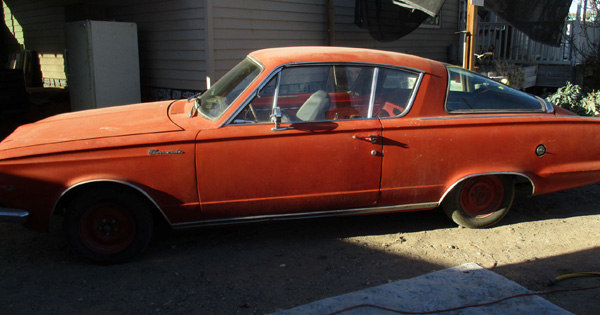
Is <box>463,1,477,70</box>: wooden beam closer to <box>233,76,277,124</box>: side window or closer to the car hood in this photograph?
<box>233,76,277,124</box>: side window

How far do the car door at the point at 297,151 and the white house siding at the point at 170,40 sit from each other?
428 centimetres

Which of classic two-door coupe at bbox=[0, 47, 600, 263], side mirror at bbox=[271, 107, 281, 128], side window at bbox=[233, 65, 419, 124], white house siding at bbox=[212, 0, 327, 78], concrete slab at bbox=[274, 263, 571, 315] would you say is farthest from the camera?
white house siding at bbox=[212, 0, 327, 78]

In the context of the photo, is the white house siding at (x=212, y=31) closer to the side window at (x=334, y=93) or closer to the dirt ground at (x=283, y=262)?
the side window at (x=334, y=93)

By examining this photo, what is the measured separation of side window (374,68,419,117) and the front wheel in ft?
3.15

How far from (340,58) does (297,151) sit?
0.91 metres

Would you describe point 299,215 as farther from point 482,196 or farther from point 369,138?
point 482,196

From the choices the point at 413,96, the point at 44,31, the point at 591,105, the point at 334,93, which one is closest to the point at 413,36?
the point at 591,105

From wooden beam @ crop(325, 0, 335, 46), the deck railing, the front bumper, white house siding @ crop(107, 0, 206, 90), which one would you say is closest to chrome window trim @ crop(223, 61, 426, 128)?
the front bumper

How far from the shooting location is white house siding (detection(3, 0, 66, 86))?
11.9 meters

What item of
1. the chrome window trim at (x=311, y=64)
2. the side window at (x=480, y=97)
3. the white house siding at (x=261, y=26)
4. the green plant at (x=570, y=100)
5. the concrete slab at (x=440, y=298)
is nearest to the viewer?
the concrete slab at (x=440, y=298)

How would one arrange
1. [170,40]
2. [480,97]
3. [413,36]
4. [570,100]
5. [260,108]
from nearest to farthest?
[260,108], [480,97], [570,100], [170,40], [413,36]

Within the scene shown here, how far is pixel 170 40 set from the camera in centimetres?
859

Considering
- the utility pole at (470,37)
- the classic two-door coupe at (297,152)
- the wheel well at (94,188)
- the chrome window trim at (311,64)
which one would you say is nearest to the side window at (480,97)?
the classic two-door coupe at (297,152)

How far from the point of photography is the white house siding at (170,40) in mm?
8039
